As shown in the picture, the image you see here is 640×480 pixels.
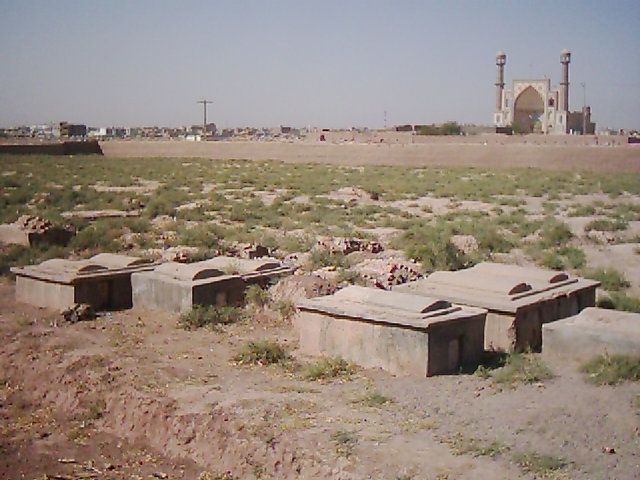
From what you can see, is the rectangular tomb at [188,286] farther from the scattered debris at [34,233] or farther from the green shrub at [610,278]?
the scattered debris at [34,233]

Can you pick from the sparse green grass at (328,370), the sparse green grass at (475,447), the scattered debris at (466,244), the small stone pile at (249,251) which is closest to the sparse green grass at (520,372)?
the sparse green grass at (328,370)

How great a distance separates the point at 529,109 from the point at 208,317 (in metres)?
82.3

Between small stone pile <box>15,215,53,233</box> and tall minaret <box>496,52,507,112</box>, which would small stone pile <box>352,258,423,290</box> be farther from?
tall minaret <box>496,52,507,112</box>

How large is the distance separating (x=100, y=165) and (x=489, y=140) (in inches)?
964

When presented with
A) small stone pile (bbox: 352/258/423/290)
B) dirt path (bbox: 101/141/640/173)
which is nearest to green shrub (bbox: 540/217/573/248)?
small stone pile (bbox: 352/258/423/290)

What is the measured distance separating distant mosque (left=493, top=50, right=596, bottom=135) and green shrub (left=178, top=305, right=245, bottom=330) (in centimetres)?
6881

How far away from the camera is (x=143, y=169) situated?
146 ft

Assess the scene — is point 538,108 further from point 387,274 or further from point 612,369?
point 612,369

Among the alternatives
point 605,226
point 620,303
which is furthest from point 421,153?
point 620,303

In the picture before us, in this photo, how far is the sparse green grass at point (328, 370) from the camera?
826cm

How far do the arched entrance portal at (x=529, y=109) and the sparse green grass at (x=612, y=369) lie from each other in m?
77.4

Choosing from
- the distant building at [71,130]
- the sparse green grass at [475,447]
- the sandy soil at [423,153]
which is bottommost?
the sparse green grass at [475,447]

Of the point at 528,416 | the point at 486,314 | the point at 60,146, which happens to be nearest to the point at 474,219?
the point at 486,314

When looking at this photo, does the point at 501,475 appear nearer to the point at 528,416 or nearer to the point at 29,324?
the point at 528,416
